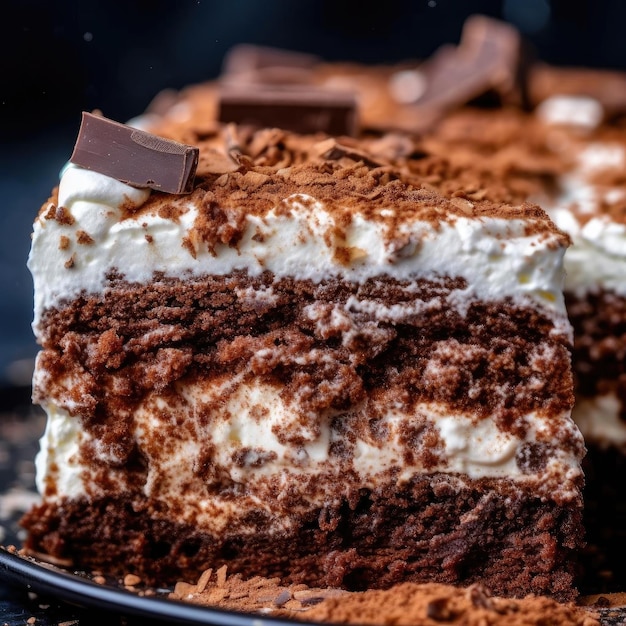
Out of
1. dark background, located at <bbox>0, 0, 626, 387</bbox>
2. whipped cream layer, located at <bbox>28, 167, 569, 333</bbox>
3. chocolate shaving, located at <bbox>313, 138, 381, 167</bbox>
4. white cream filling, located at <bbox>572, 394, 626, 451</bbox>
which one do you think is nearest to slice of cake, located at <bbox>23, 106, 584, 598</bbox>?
whipped cream layer, located at <bbox>28, 167, 569, 333</bbox>

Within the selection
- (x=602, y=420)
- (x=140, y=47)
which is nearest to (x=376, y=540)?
(x=602, y=420)

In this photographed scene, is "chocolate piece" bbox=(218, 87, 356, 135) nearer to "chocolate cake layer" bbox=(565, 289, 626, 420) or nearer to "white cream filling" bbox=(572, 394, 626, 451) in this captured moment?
"chocolate cake layer" bbox=(565, 289, 626, 420)

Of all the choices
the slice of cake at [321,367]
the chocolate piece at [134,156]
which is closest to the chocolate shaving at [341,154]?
the slice of cake at [321,367]

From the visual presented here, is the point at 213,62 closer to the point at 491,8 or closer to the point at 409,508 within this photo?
the point at 491,8

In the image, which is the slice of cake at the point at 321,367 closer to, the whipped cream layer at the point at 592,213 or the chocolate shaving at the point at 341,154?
the chocolate shaving at the point at 341,154

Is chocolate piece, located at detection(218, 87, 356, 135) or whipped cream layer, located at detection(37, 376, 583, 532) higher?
chocolate piece, located at detection(218, 87, 356, 135)

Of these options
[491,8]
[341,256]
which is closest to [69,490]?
[341,256]
